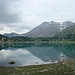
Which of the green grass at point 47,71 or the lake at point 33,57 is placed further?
the lake at point 33,57

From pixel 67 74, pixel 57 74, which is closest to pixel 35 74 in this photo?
pixel 57 74

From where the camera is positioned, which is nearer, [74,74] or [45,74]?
[74,74]

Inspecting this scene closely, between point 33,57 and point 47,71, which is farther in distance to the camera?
point 33,57

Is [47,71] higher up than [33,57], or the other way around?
[47,71]

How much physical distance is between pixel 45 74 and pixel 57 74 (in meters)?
3.03

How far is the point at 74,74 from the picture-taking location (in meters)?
26.3

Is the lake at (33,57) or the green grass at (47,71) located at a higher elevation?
the green grass at (47,71)

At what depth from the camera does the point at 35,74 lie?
29.0 meters

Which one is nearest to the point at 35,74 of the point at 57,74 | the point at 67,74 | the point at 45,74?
the point at 45,74

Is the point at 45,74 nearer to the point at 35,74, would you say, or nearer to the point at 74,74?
the point at 35,74

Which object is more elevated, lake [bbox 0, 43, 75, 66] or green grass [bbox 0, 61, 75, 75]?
green grass [bbox 0, 61, 75, 75]

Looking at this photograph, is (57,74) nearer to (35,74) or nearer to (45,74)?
(45,74)

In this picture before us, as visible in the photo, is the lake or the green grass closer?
the green grass

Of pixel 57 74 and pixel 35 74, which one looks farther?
pixel 35 74
